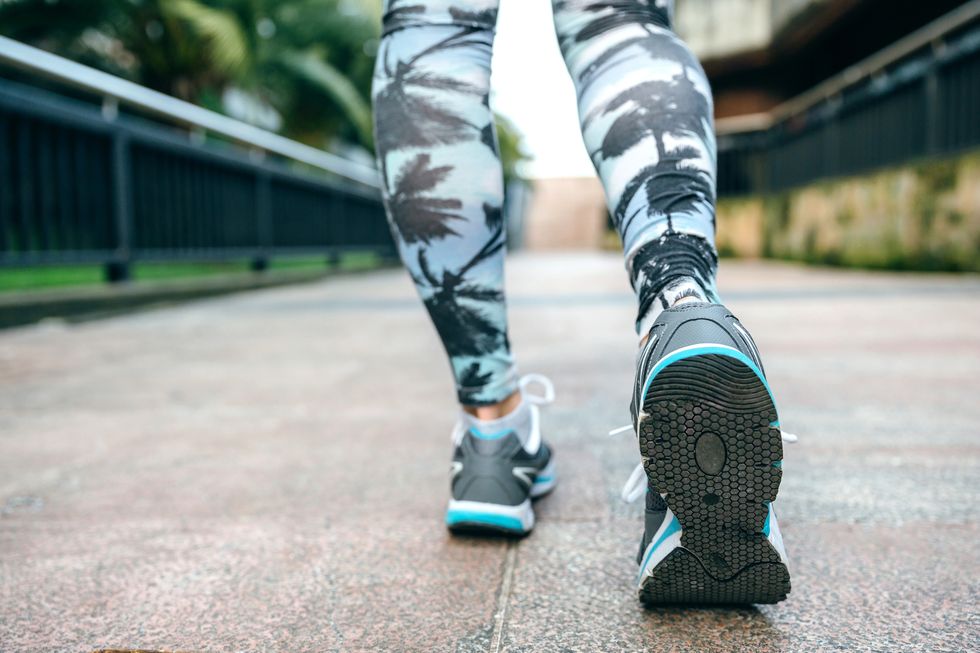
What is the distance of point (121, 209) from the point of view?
3412 millimetres

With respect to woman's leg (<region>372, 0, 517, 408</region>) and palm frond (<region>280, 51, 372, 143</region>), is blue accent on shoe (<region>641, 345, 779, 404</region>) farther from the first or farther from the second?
palm frond (<region>280, 51, 372, 143</region>)

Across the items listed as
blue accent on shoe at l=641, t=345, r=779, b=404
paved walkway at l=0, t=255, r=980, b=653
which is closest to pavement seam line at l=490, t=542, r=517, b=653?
paved walkway at l=0, t=255, r=980, b=653

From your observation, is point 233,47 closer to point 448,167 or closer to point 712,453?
point 448,167

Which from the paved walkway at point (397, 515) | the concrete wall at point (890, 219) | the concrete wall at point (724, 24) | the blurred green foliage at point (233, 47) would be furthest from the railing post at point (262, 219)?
the concrete wall at point (724, 24)

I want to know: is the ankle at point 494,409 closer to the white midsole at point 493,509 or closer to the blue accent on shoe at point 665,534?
the white midsole at point 493,509

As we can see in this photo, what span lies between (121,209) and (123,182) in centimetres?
12

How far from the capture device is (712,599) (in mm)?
622

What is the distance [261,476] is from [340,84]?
35.0 feet

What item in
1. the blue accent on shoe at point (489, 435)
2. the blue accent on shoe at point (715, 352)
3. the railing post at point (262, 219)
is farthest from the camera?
the railing post at point (262, 219)

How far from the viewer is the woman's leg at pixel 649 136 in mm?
703

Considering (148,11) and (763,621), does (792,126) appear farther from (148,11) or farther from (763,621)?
(763,621)

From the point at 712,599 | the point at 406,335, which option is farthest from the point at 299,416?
the point at 406,335

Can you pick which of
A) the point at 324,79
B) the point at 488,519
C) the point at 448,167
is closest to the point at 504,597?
the point at 488,519

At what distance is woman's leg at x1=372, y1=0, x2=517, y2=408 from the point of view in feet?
2.68
